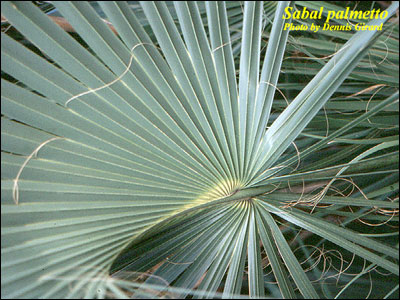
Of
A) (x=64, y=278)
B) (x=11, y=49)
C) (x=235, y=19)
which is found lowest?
(x=64, y=278)

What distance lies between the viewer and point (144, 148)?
2.60 feet

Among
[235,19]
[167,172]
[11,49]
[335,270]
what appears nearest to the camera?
[11,49]

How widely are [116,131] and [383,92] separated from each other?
89 cm

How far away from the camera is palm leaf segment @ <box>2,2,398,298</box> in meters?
0.70

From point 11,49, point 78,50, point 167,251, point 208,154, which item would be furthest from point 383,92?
point 11,49

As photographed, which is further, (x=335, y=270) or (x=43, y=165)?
(x=335, y=270)

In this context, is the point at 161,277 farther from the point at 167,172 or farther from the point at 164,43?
→ the point at 164,43

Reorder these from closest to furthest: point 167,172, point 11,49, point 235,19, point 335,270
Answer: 1. point 11,49
2. point 167,172
3. point 335,270
4. point 235,19

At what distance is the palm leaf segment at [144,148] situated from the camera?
70 cm

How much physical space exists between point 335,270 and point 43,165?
0.88 metres

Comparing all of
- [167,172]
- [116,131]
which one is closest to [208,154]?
[167,172]

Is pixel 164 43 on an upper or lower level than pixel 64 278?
upper

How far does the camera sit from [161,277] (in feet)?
2.84

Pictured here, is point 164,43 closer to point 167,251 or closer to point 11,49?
point 11,49
